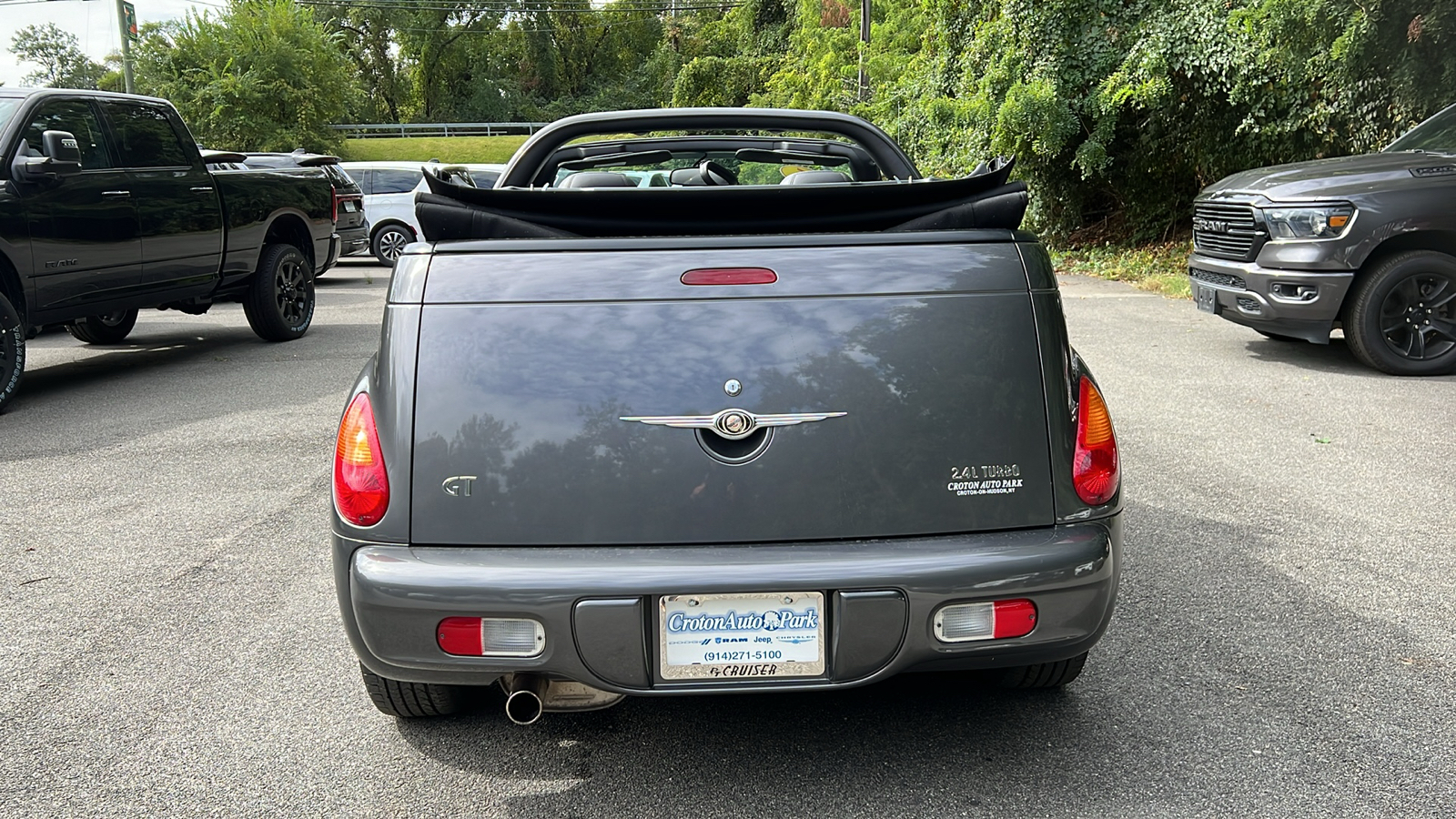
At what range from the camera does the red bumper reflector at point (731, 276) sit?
2.56 metres

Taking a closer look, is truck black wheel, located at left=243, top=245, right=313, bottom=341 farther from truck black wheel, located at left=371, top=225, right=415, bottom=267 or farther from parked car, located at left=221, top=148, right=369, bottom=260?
truck black wheel, located at left=371, top=225, right=415, bottom=267

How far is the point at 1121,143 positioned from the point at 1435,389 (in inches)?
379

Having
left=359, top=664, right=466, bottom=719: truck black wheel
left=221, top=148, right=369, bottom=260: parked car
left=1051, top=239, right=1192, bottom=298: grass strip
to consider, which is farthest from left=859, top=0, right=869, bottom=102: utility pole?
left=359, top=664, right=466, bottom=719: truck black wheel

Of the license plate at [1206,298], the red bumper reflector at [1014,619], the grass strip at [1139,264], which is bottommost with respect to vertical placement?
the grass strip at [1139,264]

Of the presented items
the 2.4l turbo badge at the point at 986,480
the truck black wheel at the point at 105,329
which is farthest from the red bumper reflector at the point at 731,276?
the truck black wheel at the point at 105,329

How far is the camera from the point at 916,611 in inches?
95.0

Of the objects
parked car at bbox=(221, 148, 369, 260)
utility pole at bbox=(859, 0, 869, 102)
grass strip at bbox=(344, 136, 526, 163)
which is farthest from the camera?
grass strip at bbox=(344, 136, 526, 163)

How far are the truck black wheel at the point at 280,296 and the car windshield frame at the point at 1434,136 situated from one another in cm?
903

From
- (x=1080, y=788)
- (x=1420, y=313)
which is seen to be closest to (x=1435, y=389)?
(x=1420, y=313)

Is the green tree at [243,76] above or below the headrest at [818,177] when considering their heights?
above

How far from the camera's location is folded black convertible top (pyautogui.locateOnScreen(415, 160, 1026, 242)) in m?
2.77

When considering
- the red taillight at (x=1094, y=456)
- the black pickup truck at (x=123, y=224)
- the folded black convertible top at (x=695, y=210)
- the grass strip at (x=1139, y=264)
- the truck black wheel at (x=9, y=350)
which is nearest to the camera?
the red taillight at (x=1094, y=456)

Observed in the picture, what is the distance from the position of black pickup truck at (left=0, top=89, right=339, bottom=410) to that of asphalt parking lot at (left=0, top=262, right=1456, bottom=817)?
2.11 m

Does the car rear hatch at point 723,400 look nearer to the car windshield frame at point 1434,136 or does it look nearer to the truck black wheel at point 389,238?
the car windshield frame at point 1434,136
